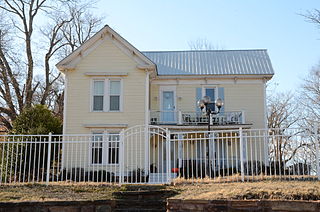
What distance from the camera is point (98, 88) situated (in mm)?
19625

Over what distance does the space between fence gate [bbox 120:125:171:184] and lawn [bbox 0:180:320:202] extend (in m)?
1.12

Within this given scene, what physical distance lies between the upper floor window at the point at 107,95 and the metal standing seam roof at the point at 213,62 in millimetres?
3628

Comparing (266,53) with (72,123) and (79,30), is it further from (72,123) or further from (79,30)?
(79,30)

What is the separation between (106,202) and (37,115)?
38.3ft

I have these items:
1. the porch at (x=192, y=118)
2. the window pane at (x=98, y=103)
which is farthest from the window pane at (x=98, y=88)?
the porch at (x=192, y=118)

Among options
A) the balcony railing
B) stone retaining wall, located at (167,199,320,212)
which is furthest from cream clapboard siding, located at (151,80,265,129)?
stone retaining wall, located at (167,199,320,212)

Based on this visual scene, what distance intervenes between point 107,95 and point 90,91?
944 millimetres

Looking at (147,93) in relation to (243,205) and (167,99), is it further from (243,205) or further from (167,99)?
(243,205)

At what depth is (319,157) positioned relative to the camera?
33.5 feet

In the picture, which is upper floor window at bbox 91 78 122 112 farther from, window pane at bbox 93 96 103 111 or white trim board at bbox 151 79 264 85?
white trim board at bbox 151 79 264 85

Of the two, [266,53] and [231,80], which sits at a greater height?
[266,53]

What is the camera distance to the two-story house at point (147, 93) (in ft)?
62.0

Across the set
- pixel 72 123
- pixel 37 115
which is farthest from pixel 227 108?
pixel 37 115

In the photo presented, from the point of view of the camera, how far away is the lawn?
7566 mm
